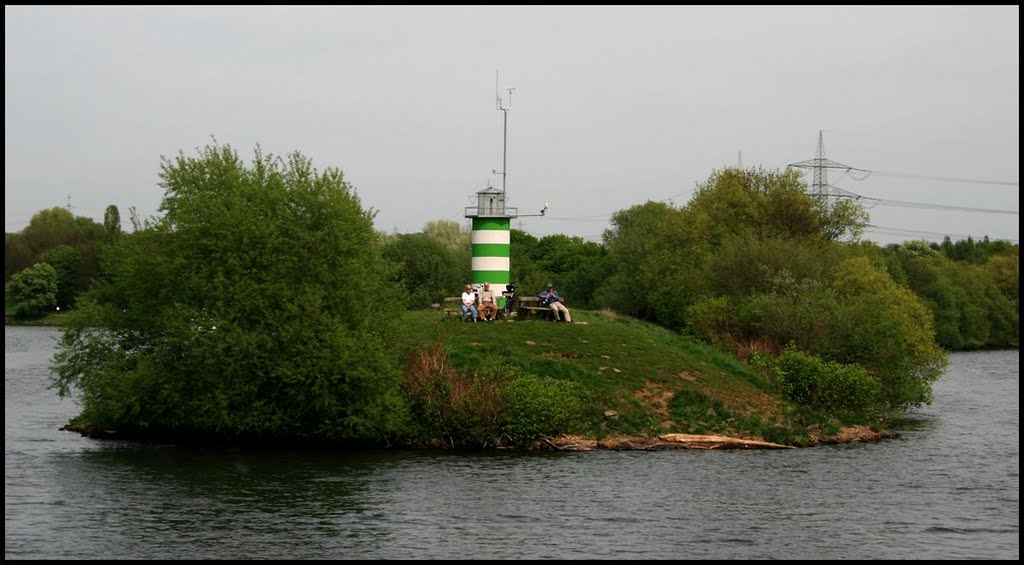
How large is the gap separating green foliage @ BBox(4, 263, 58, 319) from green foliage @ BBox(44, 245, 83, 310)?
1.04m

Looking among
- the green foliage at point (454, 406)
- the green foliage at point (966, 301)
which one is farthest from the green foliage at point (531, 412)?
the green foliage at point (966, 301)

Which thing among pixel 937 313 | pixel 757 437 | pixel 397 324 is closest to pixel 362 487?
pixel 397 324

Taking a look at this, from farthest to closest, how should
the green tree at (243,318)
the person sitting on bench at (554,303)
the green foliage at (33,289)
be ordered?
1. the green foliage at (33,289)
2. the person sitting on bench at (554,303)
3. the green tree at (243,318)

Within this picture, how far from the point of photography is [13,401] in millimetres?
52219

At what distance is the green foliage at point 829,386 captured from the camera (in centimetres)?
4647

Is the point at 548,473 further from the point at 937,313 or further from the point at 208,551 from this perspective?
the point at 937,313

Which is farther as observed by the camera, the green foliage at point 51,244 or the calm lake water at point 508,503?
the green foliage at point 51,244

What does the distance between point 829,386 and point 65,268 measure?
329ft

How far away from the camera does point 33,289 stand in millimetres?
124625

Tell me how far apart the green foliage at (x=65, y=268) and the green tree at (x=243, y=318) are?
90234mm

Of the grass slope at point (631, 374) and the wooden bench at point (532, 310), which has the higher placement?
the wooden bench at point (532, 310)

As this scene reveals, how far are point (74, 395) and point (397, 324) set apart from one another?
22.2 m

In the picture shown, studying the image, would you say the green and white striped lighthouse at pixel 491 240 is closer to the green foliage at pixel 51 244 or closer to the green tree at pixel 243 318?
the green tree at pixel 243 318

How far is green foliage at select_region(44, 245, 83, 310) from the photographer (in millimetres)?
125875
